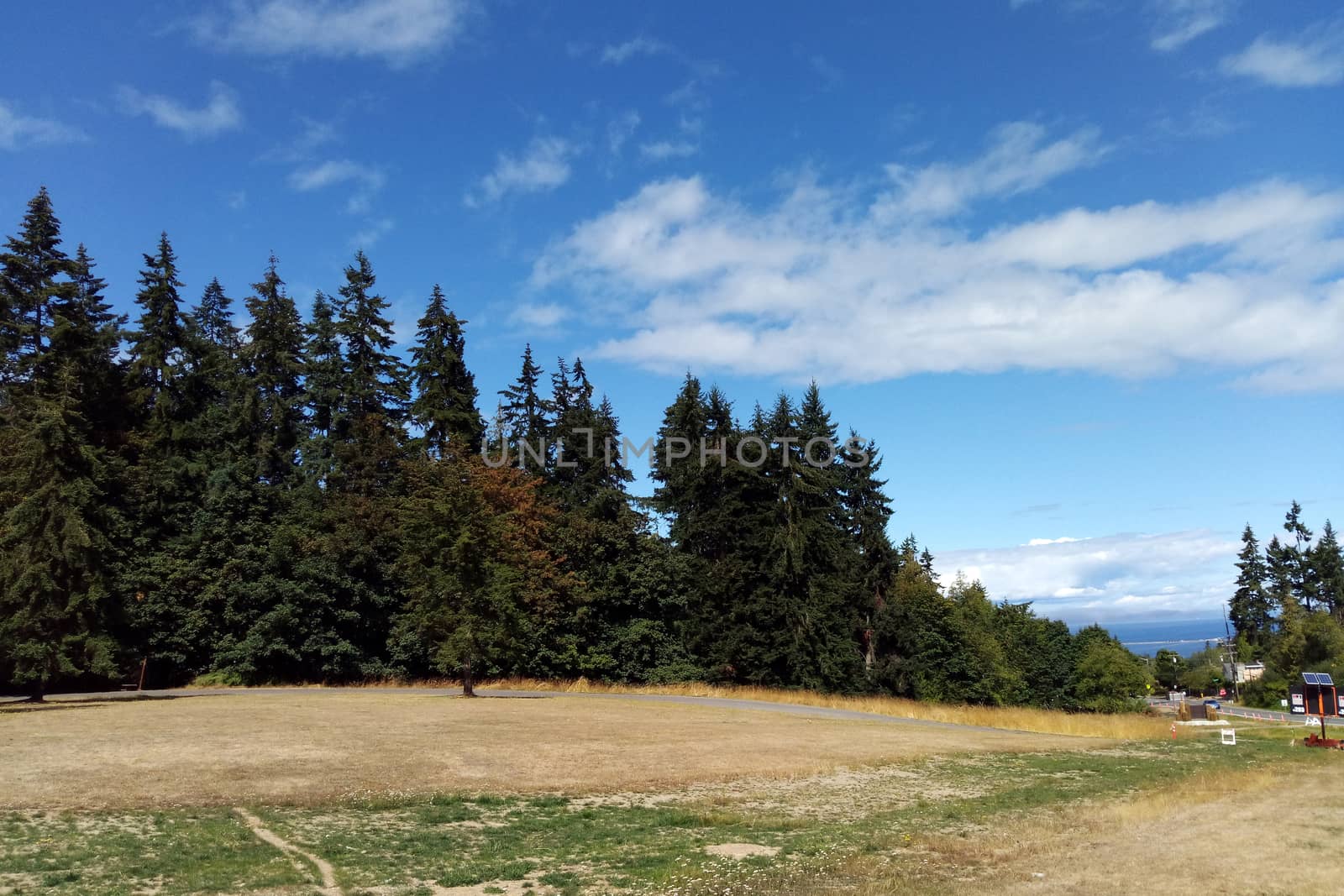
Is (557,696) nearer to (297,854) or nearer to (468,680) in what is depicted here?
(468,680)

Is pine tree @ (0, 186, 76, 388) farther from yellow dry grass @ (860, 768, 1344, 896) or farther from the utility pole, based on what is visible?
the utility pole

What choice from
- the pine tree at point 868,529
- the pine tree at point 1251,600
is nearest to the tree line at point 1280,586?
the pine tree at point 1251,600

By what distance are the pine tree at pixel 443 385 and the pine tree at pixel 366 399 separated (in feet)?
5.66

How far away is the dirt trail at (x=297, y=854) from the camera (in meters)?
9.69

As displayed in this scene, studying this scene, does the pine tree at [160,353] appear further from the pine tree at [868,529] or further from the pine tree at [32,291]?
the pine tree at [868,529]

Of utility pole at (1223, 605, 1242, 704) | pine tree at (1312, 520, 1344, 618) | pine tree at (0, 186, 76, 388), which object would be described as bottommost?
utility pole at (1223, 605, 1242, 704)

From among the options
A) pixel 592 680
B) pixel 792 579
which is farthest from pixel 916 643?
pixel 592 680

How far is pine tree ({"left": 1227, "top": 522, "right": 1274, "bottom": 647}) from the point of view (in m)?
127

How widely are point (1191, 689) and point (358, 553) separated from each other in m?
117

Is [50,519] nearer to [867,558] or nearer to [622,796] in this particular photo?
[622,796]

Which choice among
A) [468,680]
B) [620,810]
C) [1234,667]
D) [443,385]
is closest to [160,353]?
[443,385]

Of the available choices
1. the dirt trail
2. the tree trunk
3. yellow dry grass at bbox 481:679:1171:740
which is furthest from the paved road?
the dirt trail

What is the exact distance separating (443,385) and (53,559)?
96.3ft

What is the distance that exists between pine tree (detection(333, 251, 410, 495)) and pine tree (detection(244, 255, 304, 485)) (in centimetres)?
340
